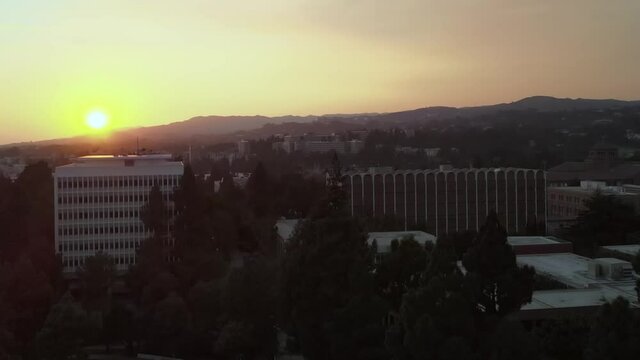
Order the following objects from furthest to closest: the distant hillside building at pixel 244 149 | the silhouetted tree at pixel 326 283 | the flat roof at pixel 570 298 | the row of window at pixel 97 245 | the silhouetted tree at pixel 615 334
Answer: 1. the distant hillside building at pixel 244 149
2. the row of window at pixel 97 245
3. the flat roof at pixel 570 298
4. the silhouetted tree at pixel 326 283
5. the silhouetted tree at pixel 615 334

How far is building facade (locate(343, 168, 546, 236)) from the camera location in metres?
37.1

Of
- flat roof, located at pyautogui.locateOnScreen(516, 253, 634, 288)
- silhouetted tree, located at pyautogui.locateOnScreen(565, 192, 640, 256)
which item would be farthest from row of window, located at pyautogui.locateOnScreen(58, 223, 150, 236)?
silhouetted tree, located at pyautogui.locateOnScreen(565, 192, 640, 256)

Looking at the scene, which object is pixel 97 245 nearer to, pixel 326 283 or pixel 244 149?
pixel 326 283

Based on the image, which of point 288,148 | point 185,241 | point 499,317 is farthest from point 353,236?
point 288,148

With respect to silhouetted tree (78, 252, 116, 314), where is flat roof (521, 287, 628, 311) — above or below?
above

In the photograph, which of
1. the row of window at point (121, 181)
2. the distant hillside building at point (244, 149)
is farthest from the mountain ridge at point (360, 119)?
the row of window at point (121, 181)

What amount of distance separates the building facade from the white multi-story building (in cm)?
1151

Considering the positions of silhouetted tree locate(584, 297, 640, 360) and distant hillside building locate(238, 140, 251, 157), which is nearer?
silhouetted tree locate(584, 297, 640, 360)

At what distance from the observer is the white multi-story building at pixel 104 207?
1120 inches

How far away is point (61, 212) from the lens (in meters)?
28.5

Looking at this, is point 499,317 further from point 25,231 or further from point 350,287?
point 25,231

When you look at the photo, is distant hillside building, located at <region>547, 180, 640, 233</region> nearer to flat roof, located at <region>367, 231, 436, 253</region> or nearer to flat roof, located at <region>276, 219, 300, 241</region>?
flat roof, located at <region>367, 231, 436, 253</region>

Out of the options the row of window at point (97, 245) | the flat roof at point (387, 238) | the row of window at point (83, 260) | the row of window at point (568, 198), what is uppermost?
the row of window at point (568, 198)

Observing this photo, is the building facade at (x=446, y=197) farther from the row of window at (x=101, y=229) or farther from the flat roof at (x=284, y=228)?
the row of window at (x=101, y=229)
